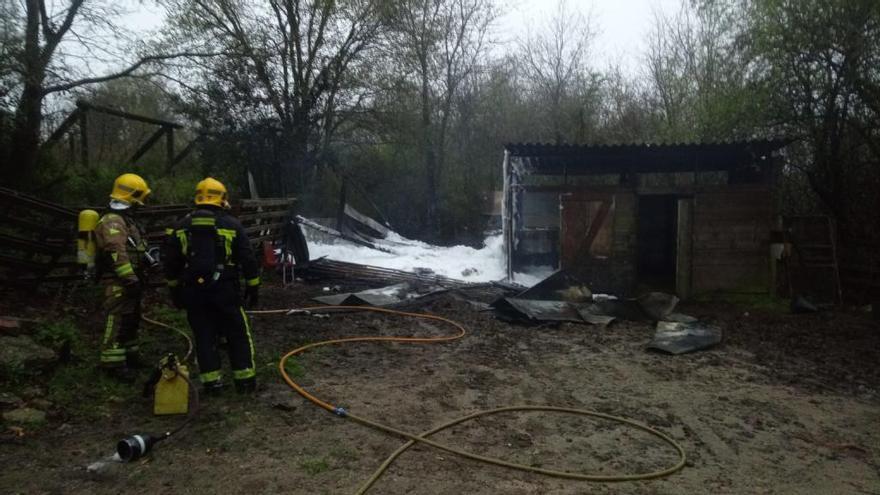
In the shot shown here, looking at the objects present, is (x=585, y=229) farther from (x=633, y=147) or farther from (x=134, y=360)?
(x=134, y=360)

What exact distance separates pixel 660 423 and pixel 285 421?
3.00 meters

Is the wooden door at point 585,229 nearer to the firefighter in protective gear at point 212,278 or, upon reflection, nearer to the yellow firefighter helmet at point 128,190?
the firefighter in protective gear at point 212,278

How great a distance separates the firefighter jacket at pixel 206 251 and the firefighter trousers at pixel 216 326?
0.09 m

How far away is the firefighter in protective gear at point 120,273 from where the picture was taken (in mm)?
4730

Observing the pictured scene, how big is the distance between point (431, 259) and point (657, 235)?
5.50 m

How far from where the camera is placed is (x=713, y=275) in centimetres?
1056

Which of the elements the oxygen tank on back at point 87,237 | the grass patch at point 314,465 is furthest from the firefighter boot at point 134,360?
the grass patch at point 314,465

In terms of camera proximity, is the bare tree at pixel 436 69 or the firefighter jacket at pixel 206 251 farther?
the bare tree at pixel 436 69

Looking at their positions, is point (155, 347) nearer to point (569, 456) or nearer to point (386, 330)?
point (386, 330)

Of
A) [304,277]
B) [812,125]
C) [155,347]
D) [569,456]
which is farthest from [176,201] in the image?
[812,125]

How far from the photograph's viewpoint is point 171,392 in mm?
4219

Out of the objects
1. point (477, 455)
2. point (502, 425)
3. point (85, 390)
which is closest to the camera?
point (477, 455)

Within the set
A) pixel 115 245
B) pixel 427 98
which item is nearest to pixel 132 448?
pixel 115 245

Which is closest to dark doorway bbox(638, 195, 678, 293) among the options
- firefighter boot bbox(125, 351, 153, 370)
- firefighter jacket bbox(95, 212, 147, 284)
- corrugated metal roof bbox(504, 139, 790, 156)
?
corrugated metal roof bbox(504, 139, 790, 156)
